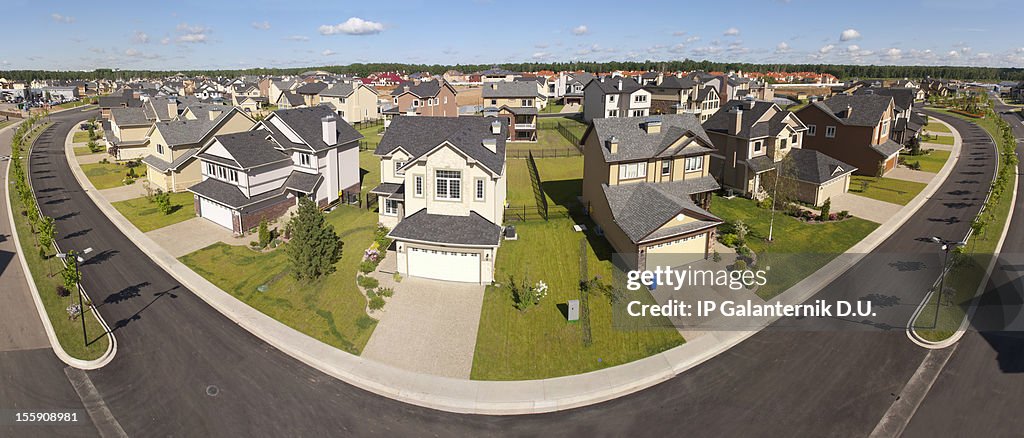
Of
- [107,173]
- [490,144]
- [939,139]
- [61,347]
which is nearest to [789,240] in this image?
[490,144]

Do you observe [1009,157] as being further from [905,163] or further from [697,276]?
[697,276]

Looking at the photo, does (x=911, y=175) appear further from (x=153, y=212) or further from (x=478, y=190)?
(x=153, y=212)

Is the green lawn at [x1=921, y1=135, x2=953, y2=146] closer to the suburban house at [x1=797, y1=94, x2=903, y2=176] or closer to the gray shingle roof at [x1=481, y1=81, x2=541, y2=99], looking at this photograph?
the suburban house at [x1=797, y1=94, x2=903, y2=176]

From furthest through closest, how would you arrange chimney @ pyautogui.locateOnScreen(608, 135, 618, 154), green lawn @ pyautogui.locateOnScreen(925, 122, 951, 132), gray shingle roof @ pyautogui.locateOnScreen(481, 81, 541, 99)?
1. green lawn @ pyautogui.locateOnScreen(925, 122, 951, 132)
2. gray shingle roof @ pyautogui.locateOnScreen(481, 81, 541, 99)
3. chimney @ pyautogui.locateOnScreen(608, 135, 618, 154)

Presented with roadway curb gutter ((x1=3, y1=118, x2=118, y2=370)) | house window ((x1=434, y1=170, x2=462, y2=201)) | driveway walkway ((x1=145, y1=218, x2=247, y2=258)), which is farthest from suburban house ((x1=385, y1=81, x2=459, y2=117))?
roadway curb gutter ((x1=3, y1=118, x2=118, y2=370))

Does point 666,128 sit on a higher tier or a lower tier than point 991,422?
higher

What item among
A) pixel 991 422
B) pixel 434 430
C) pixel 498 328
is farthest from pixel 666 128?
pixel 434 430
